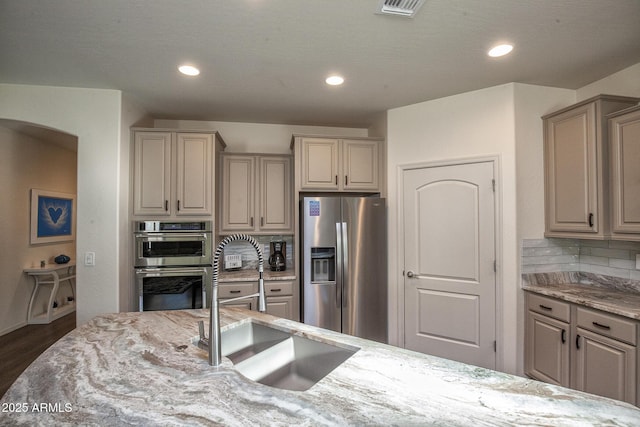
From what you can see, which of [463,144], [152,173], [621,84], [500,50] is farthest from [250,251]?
[621,84]

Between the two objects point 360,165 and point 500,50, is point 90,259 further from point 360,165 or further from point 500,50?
point 500,50

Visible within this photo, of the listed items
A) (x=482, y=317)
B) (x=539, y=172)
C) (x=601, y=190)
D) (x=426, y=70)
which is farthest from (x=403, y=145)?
(x=482, y=317)

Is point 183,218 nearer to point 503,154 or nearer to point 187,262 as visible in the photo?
point 187,262

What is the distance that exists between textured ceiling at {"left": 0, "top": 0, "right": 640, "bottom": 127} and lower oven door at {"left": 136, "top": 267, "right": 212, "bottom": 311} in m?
1.68

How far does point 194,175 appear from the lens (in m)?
2.87

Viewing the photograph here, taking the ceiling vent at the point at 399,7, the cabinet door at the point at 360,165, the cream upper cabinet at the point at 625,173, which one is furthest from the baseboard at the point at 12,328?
the cream upper cabinet at the point at 625,173

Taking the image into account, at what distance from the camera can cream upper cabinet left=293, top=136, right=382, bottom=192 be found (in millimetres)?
3057

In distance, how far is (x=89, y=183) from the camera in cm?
254

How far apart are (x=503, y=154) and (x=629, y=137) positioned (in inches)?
29.6

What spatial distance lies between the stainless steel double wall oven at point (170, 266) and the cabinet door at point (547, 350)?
2.88m

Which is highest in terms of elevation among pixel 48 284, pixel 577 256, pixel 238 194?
pixel 238 194

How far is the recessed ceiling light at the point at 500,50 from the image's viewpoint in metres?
1.96

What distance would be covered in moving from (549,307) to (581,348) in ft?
1.02

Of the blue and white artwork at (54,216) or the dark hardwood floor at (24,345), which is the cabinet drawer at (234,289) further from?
the blue and white artwork at (54,216)
